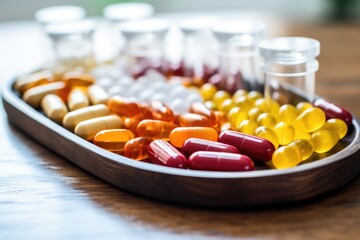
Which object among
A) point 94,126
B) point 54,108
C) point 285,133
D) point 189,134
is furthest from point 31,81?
point 285,133

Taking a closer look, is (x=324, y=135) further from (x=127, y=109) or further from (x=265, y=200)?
(x=127, y=109)

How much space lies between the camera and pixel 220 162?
2.47 ft

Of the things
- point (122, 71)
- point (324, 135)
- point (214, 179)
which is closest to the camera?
point (214, 179)

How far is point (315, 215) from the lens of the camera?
722 mm

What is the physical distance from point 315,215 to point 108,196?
0.25 metres

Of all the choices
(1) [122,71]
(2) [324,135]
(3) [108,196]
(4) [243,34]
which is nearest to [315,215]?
(2) [324,135]

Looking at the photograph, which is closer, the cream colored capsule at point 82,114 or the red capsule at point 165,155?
the red capsule at point 165,155

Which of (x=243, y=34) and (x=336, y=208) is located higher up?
(x=243, y=34)

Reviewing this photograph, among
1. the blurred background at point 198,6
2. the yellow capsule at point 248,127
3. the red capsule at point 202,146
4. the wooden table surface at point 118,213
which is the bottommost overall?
the blurred background at point 198,6

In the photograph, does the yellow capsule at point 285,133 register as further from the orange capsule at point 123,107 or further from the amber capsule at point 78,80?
the amber capsule at point 78,80

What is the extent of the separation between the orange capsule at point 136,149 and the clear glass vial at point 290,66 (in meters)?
0.25

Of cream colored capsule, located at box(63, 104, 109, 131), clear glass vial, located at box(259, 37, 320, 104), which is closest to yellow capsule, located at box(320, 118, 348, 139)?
clear glass vial, located at box(259, 37, 320, 104)

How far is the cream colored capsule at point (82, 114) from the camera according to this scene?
94cm

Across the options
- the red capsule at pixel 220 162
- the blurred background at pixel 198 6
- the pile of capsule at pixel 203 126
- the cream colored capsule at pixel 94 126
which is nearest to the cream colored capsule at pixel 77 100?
the pile of capsule at pixel 203 126
